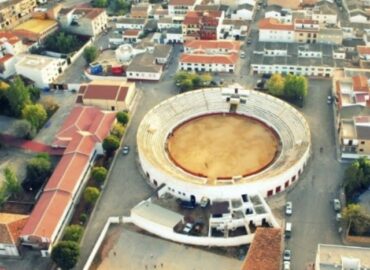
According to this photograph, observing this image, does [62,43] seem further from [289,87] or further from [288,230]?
[288,230]

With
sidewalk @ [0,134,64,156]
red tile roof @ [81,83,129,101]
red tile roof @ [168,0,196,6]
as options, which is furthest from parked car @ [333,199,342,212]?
red tile roof @ [168,0,196,6]

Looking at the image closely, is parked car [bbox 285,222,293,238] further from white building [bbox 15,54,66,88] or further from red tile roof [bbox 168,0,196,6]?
red tile roof [bbox 168,0,196,6]

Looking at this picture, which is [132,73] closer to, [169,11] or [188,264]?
[169,11]

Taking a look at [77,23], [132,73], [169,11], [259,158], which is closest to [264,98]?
[259,158]

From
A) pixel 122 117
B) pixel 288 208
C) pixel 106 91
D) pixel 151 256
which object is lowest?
pixel 151 256

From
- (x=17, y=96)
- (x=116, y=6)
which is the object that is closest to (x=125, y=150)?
(x=17, y=96)
